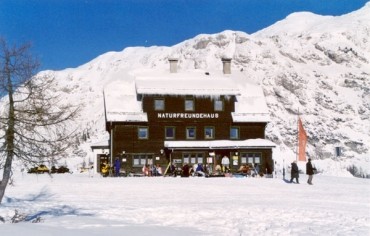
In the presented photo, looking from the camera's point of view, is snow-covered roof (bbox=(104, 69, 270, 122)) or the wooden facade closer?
the wooden facade

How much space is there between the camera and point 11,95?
16766 millimetres

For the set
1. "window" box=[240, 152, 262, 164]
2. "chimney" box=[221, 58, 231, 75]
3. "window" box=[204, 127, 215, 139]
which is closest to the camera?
"window" box=[240, 152, 262, 164]

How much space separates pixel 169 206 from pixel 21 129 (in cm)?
650

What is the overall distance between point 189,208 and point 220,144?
2634 centimetres

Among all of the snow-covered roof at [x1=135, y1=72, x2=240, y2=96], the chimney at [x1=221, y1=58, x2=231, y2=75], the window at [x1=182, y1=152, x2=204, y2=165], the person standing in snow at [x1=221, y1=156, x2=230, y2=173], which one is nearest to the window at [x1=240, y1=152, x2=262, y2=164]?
the person standing in snow at [x1=221, y1=156, x2=230, y2=173]

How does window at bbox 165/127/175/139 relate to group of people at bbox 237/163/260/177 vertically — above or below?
above

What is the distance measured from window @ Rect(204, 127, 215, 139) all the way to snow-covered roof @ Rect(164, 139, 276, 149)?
0.79 metres

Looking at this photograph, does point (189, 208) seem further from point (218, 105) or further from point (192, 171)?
point (218, 105)

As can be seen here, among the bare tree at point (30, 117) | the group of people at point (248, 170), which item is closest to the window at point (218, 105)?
the group of people at point (248, 170)

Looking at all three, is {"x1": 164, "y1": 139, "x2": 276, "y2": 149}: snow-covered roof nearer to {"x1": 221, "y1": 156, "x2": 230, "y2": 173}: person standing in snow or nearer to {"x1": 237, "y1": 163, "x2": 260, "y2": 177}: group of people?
{"x1": 237, "y1": 163, "x2": 260, "y2": 177}: group of people

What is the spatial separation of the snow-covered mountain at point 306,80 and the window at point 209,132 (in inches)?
2169

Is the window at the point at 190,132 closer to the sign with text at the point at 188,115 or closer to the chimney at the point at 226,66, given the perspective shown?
the sign with text at the point at 188,115

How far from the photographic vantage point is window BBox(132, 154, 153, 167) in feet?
152

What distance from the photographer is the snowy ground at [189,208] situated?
15.1 m
